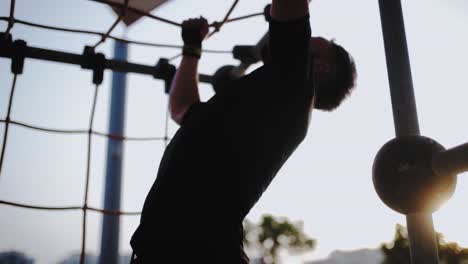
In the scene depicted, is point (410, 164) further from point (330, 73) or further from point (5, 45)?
point (5, 45)

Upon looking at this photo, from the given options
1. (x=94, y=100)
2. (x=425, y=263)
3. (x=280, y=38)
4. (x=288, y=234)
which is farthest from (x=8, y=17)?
(x=288, y=234)

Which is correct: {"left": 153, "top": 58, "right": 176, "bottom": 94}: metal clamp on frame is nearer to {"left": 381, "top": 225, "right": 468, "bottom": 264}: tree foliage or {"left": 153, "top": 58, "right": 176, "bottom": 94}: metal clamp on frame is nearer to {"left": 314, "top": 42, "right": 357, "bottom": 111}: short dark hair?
{"left": 314, "top": 42, "right": 357, "bottom": 111}: short dark hair

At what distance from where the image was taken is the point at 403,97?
2.93 feet

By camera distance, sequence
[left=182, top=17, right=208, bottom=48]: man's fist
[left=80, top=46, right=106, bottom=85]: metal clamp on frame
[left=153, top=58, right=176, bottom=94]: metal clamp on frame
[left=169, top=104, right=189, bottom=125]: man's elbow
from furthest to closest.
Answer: [left=153, top=58, right=176, bottom=94]: metal clamp on frame < [left=80, top=46, right=106, bottom=85]: metal clamp on frame < [left=182, top=17, right=208, bottom=48]: man's fist < [left=169, top=104, right=189, bottom=125]: man's elbow

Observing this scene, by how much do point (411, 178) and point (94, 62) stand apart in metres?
1.38

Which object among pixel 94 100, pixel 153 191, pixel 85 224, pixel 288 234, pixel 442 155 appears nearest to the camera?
pixel 442 155

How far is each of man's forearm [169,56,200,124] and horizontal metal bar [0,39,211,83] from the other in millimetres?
411

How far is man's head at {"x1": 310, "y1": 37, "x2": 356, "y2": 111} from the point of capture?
110cm

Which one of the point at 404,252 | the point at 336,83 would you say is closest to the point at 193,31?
the point at 336,83

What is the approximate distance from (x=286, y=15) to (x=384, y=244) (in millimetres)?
15691

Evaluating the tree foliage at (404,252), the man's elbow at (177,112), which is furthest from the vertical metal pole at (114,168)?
the tree foliage at (404,252)

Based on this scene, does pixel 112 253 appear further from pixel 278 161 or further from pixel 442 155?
pixel 442 155

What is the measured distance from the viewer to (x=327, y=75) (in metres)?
1.12

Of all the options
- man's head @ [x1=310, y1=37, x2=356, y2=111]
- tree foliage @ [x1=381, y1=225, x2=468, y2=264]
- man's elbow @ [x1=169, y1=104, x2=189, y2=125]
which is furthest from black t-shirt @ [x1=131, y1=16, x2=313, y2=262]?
tree foliage @ [x1=381, y1=225, x2=468, y2=264]
